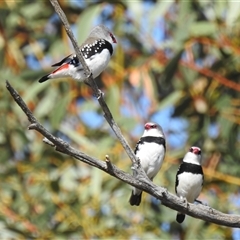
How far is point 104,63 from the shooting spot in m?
3.64

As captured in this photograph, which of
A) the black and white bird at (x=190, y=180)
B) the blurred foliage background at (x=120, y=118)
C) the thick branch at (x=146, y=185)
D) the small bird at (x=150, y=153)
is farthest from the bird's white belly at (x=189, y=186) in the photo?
the blurred foliage background at (x=120, y=118)

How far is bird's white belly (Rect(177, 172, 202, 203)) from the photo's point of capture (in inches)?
149

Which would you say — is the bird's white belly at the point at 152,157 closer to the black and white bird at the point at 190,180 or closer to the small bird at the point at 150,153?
the small bird at the point at 150,153

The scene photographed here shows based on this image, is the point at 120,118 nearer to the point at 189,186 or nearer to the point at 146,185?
the point at 189,186

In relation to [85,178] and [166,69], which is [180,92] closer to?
[166,69]

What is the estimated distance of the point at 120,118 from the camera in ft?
17.5

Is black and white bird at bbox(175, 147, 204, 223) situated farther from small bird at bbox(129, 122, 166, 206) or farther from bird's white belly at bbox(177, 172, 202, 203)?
small bird at bbox(129, 122, 166, 206)

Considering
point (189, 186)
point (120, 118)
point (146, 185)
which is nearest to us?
point (146, 185)

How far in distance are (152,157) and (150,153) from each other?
3 centimetres

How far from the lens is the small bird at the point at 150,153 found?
13.0ft

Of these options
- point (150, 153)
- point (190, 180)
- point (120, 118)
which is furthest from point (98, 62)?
point (120, 118)

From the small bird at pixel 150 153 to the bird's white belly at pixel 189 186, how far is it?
13cm

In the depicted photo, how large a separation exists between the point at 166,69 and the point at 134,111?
96cm

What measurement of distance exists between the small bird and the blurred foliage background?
1.09 meters
